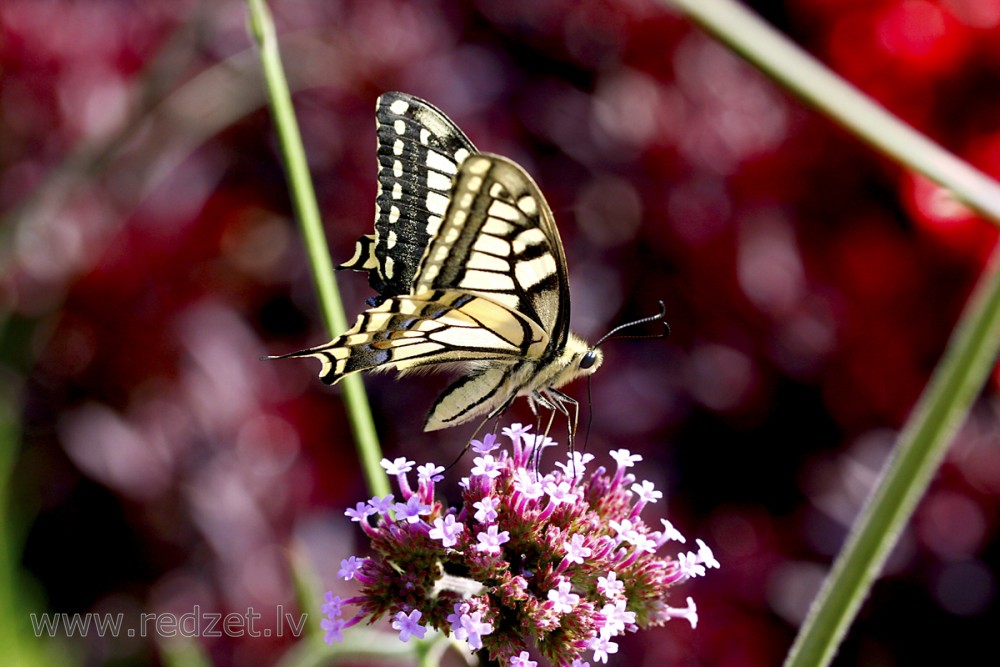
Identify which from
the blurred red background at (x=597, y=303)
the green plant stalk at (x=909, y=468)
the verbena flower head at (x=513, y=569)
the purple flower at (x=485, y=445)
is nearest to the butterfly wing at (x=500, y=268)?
the purple flower at (x=485, y=445)

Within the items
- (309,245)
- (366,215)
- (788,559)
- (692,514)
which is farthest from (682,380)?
(309,245)

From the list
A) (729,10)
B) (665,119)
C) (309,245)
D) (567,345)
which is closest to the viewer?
(729,10)

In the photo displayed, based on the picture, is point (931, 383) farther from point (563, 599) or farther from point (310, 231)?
point (310, 231)

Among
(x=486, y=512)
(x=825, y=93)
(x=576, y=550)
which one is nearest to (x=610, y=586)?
(x=576, y=550)

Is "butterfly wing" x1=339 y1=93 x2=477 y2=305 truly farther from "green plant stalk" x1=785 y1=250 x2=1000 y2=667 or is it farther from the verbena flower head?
"green plant stalk" x1=785 y1=250 x2=1000 y2=667

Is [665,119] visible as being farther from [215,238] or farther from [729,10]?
[729,10]

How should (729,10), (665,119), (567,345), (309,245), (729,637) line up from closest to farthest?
(729,10)
(309,245)
(567,345)
(729,637)
(665,119)

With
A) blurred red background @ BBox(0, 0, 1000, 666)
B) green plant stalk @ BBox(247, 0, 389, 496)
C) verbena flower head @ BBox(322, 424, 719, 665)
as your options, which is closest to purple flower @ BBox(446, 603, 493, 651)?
verbena flower head @ BBox(322, 424, 719, 665)
